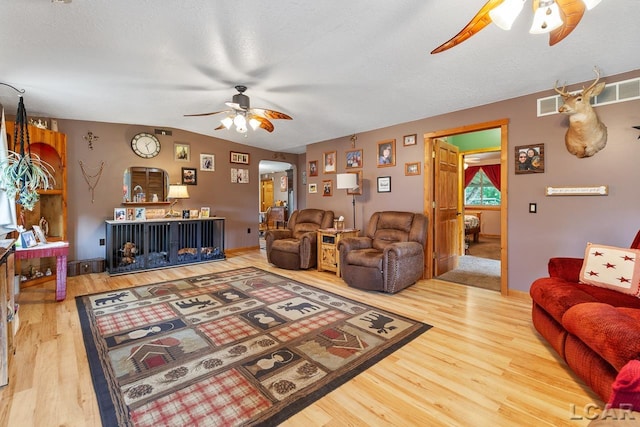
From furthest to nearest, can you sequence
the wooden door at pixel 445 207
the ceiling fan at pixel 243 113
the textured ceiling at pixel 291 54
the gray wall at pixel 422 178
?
1. the wooden door at pixel 445 207
2. the ceiling fan at pixel 243 113
3. the gray wall at pixel 422 178
4. the textured ceiling at pixel 291 54

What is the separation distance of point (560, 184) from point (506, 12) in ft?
8.02

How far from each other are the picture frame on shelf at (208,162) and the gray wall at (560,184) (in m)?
4.14

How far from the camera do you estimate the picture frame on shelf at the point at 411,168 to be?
4.42 m

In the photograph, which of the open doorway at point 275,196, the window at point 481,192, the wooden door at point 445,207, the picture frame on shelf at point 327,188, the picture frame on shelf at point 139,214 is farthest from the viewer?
the open doorway at point 275,196

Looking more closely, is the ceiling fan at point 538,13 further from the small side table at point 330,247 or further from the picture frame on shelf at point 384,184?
the small side table at point 330,247

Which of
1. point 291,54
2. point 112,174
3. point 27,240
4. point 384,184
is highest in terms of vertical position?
point 291,54

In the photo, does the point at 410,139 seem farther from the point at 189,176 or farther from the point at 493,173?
the point at 493,173

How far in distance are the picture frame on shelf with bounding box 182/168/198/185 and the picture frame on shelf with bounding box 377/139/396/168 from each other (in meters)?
3.64

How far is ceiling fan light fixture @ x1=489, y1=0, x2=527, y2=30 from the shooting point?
1.50 m

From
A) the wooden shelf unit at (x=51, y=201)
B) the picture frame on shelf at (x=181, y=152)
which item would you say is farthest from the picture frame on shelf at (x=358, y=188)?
the wooden shelf unit at (x=51, y=201)

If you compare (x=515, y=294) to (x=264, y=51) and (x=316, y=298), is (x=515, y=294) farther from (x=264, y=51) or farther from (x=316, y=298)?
(x=264, y=51)

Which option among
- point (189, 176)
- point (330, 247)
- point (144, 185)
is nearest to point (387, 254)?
point (330, 247)

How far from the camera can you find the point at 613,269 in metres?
2.25

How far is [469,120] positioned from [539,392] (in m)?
3.19
